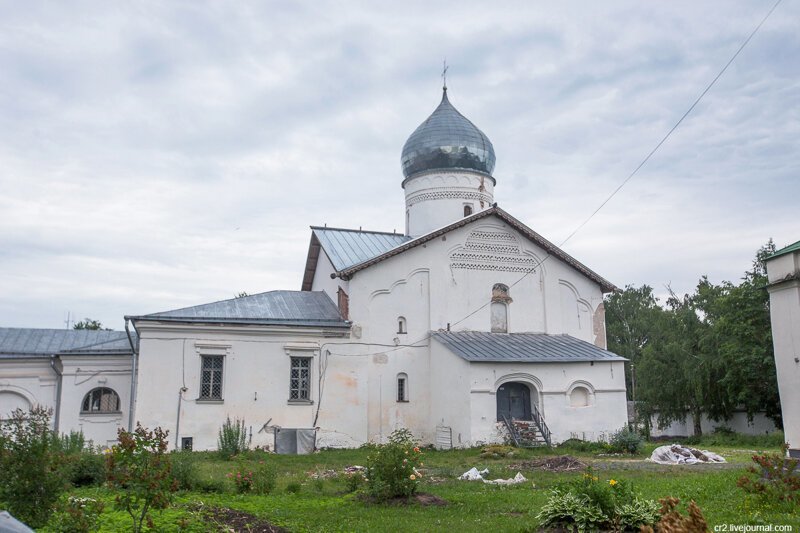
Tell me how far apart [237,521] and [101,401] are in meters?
14.4

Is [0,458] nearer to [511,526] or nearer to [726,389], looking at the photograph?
[511,526]

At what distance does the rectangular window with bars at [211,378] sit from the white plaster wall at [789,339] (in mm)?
14254

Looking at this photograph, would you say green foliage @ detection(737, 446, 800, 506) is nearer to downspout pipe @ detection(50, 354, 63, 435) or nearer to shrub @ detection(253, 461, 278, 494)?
shrub @ detection(253, 461, 278, 494)

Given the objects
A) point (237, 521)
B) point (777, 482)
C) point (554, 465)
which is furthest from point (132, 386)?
point (777, 482)

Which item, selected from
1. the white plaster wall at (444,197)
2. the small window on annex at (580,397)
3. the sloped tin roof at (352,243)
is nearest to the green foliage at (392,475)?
the small window on annex at (580,397)

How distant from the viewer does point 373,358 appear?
798 inches

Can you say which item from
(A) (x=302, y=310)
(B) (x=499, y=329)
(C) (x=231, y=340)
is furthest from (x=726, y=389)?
(C) (x=231, y=340)

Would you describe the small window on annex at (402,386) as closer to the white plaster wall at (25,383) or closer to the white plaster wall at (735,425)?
the white plaster wall at (25,383)

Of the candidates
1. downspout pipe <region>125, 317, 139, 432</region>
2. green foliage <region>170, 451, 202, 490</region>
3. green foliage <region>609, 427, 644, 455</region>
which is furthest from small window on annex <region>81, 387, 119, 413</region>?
green foliage <region>609, 427, 644, 455</region>

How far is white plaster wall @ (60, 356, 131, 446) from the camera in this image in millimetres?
19828

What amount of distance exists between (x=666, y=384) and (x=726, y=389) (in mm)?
3129

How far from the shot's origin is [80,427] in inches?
778

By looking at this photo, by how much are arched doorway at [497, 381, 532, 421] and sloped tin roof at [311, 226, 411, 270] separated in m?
5.90

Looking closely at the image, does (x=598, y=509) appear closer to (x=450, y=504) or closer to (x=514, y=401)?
(x=450, y=504)
